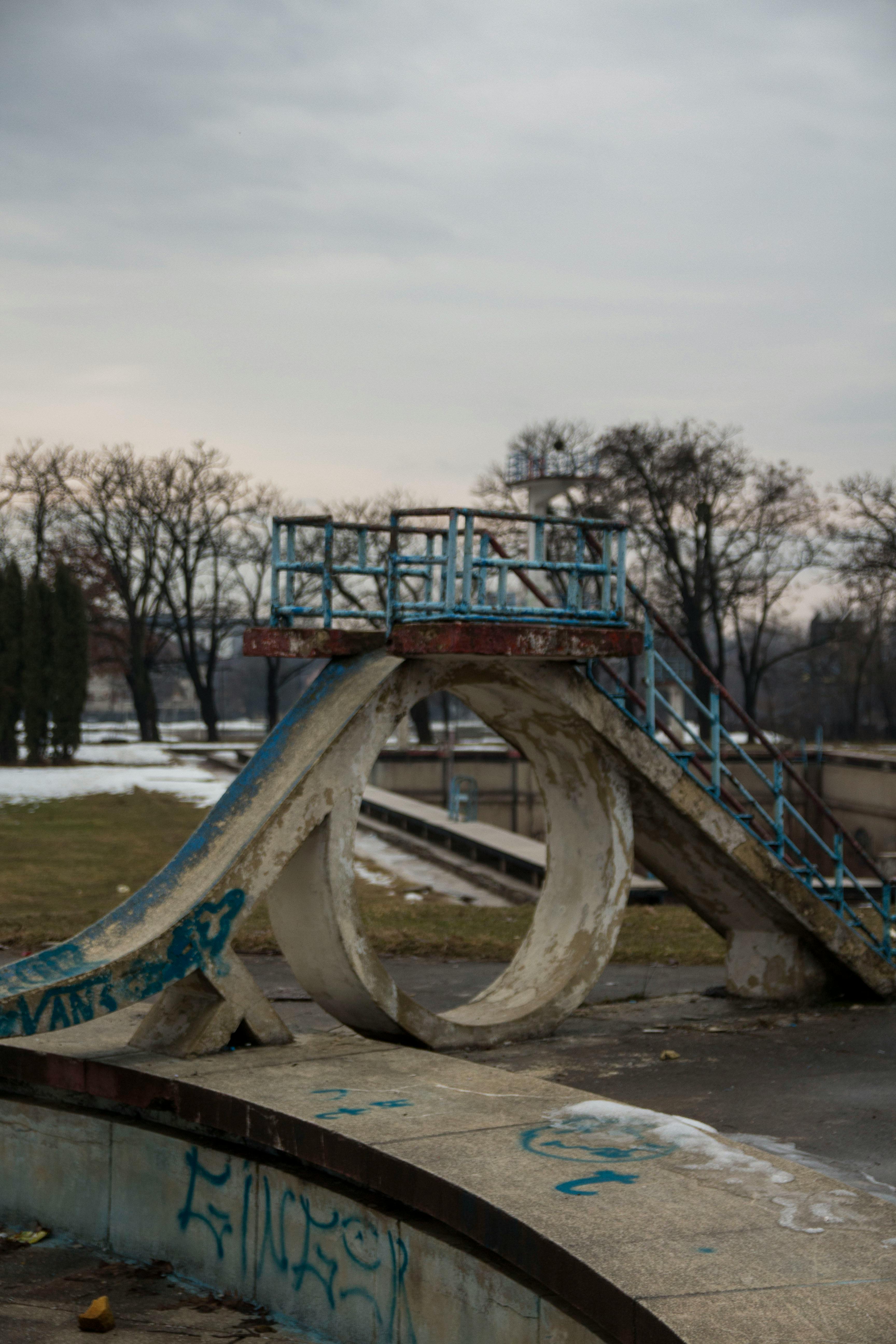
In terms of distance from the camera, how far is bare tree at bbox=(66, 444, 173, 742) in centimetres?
5103

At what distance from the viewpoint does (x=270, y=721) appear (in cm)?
5806

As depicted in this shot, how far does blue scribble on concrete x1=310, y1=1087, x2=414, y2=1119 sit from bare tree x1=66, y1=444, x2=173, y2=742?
46987mm

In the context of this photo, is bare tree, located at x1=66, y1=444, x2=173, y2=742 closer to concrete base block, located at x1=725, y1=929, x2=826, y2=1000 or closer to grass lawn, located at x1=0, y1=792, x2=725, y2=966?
grass lawn, located at x1=0, y1=792, x2=725, y2=966

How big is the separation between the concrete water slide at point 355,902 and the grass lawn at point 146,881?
293cm

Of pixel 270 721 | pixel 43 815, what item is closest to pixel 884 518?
pixel 270 721

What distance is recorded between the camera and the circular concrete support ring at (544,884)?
7809mm

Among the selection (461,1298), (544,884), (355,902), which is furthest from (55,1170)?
(544,884)

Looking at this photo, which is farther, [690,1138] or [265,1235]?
[265,1235]

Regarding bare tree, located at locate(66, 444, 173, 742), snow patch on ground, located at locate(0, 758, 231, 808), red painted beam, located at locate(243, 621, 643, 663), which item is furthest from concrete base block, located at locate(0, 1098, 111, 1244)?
bare tree, located at locate(66, 444, 173, 742)

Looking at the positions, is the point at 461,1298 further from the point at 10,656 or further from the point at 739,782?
the point at 10,656

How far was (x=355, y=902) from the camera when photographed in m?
7.92

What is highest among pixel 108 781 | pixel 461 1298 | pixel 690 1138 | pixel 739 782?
pixel 739 782

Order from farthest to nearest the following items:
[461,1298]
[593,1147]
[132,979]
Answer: [132,979] → [593,1147] → [461,1298]

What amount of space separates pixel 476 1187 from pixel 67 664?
36.6m
